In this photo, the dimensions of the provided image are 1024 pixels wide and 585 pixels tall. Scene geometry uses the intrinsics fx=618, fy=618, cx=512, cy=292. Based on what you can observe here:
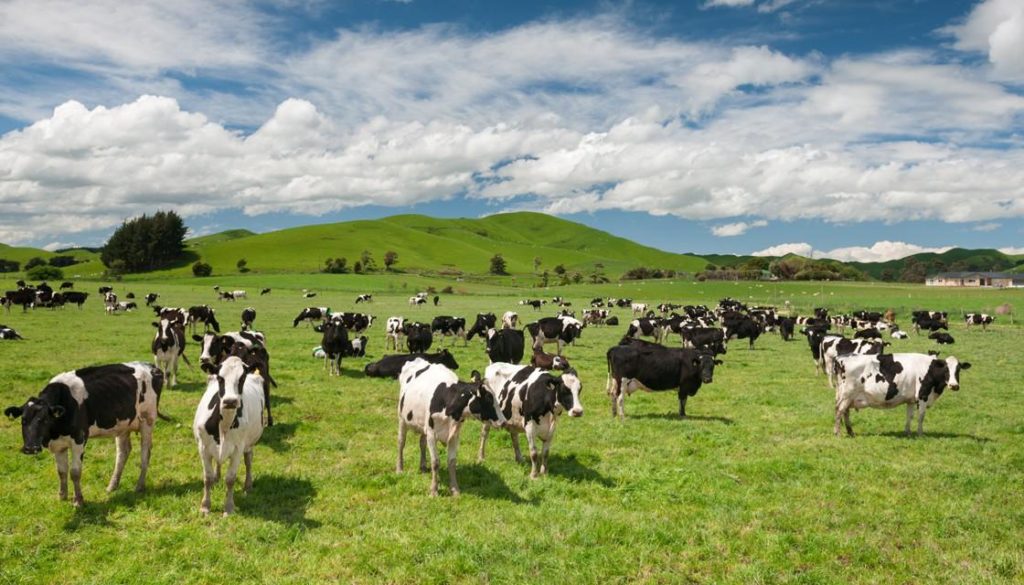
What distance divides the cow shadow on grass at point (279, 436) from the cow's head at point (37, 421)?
450cm

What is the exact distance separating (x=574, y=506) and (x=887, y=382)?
9659 millimetres

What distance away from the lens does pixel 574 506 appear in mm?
10195

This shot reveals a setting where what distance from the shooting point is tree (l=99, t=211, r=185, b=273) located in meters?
149

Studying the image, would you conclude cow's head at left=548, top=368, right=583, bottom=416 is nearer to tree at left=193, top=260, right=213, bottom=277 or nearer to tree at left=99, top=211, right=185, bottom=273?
tree at left=193, top=260, right=213, bottom=277

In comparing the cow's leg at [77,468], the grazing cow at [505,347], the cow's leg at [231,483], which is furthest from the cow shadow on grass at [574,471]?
the grazing cow at [505,347]

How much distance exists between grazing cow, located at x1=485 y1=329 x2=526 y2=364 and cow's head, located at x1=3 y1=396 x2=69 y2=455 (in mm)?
15137

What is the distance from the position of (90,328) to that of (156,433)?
28.6 meters

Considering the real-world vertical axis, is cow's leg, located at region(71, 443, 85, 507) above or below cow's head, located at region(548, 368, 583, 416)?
below

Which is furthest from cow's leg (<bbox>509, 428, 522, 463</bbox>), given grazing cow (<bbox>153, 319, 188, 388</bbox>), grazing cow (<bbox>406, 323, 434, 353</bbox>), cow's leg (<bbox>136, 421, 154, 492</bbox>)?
grazing cow (<bbox>406, 323, 434, 353</bbox>)

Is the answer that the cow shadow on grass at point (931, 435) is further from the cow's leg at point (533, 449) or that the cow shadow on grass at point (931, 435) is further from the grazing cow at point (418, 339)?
the grazing cow at point (418, 339)

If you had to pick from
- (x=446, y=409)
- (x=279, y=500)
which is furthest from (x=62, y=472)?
(x=446, y=409)

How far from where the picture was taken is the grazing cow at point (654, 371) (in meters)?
17.3

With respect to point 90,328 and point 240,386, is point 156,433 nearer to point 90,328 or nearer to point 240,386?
point 240,386

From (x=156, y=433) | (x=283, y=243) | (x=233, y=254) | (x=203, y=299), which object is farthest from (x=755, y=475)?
(x=283, y=243)
